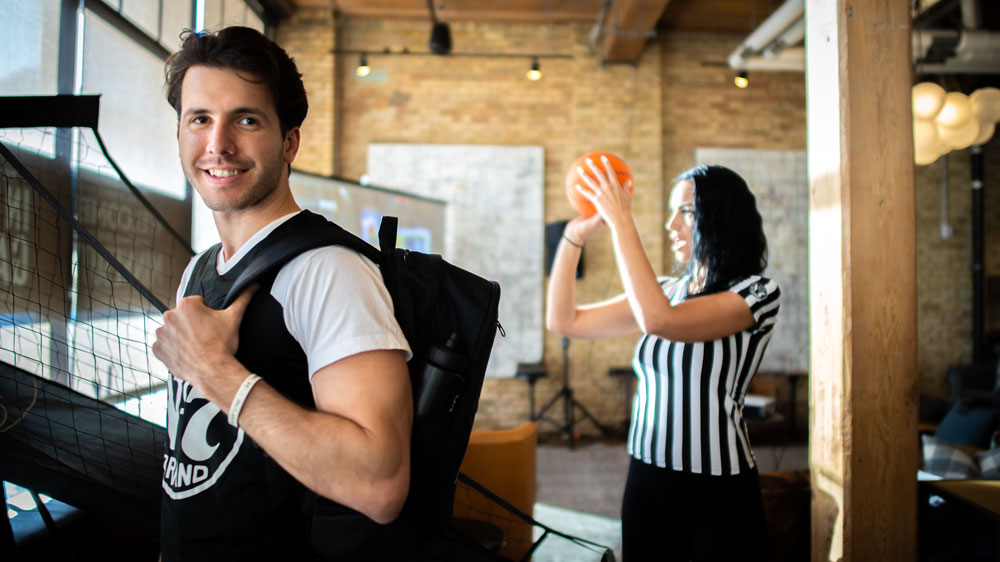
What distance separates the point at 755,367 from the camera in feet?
5.75

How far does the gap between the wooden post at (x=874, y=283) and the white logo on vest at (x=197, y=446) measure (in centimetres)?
Answer: 186

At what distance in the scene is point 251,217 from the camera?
1.02 metres

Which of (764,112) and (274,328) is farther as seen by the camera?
(764,112)

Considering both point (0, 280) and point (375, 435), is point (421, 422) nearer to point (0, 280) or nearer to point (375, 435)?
point (375, 435)

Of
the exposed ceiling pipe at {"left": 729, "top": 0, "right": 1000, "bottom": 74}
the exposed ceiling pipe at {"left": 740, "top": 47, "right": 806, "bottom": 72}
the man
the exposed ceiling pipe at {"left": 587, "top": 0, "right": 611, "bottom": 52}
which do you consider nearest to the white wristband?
the man

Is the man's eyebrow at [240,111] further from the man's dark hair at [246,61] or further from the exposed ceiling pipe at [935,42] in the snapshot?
the exposed ceiling pipe at [935,42]

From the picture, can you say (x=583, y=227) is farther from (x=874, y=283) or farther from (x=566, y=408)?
(x=566, y=408)

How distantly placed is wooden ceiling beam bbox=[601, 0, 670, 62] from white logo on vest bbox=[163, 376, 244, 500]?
17.1 ft

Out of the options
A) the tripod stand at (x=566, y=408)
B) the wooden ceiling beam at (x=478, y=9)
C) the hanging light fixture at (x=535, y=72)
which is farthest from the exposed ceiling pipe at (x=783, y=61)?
the tripod stand at (x=566, y=408)

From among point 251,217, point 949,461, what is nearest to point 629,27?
point 949,461

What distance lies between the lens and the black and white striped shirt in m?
1.61

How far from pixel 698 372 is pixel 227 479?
126 centimetres

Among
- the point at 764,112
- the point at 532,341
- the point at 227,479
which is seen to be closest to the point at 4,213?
the point at 227,479

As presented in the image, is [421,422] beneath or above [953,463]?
above
